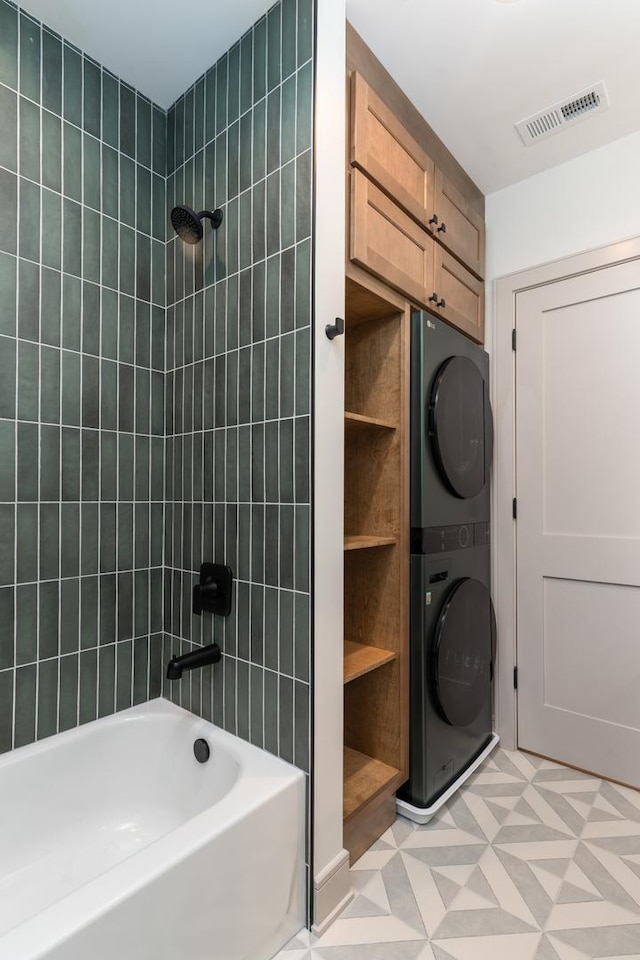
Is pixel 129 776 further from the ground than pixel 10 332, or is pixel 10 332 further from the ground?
pixel 10 332

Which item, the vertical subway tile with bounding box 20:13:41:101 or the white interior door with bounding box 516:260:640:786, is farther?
the white interior door with bounding box 516:260:640:786

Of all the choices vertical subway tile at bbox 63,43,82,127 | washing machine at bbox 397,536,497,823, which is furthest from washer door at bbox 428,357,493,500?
vertical subway tile at bbox 63,43,82,127

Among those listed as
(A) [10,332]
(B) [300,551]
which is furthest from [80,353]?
(B) [300,551]

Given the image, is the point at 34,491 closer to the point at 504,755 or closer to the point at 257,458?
the point at 257,458

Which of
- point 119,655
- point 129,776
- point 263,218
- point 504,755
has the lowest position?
point 504,755

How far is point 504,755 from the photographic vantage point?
2232mm

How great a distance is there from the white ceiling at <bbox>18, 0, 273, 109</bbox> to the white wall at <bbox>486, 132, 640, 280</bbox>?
1365 mm

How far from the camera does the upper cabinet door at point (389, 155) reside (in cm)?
155

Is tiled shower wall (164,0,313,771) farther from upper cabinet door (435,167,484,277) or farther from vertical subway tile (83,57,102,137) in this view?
upper cabinet door (435,167,484,277)

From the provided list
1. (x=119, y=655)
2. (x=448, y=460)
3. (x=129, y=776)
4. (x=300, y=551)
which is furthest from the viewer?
(x=448, y=460)

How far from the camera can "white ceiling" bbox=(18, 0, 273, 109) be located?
4.89 ft

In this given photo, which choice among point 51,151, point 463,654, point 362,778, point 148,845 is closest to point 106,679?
point 148,845

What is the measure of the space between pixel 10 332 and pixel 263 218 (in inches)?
32.5

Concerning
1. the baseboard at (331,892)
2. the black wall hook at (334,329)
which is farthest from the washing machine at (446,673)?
the black wall hook at (334,329)
